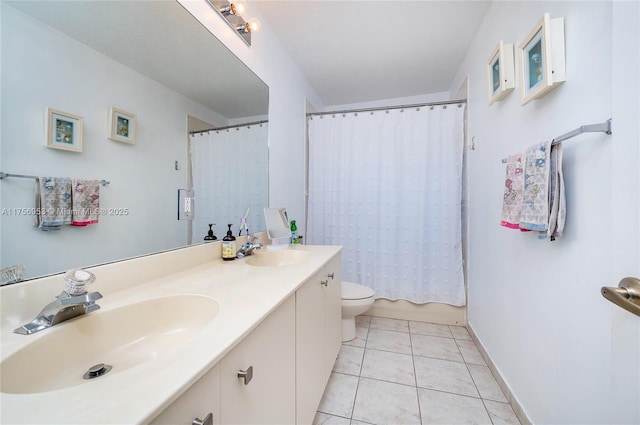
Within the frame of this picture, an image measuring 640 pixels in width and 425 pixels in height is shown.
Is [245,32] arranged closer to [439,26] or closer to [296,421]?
[439,26]

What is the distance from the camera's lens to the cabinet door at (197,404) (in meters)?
0.40

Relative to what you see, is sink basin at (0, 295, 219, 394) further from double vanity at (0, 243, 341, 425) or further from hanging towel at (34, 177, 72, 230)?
hanging towel at (34, 177, 72, 230)

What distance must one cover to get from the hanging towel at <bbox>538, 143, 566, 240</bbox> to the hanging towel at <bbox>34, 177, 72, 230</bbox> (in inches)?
61.9

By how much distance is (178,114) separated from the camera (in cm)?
112

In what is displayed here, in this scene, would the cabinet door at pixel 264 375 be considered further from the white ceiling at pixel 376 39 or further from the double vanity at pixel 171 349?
the white ceiling at pixel 376 39

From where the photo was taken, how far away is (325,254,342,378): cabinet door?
1361mm

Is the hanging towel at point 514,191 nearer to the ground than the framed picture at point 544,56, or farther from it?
nearer to the ground

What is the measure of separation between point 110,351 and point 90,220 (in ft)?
1.33

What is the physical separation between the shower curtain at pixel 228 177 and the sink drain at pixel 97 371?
0.67m

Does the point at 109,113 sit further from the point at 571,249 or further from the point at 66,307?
the point at 571,249

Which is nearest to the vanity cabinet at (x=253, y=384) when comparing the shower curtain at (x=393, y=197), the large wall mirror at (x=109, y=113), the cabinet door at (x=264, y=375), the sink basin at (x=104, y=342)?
the cabinet door at (x=264, y=375)

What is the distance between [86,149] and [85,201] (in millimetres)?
160

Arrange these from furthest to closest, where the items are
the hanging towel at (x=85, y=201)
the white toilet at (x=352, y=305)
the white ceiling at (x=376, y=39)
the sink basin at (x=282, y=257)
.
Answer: the white toilet at (x=352, y=305)
the white ceiling at (x=376, y=39)
the sink basin at (x=282, y=257)
the hanging towel at (x=85, y=201)

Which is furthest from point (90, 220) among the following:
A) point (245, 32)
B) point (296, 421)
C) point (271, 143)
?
point (245, 32)
